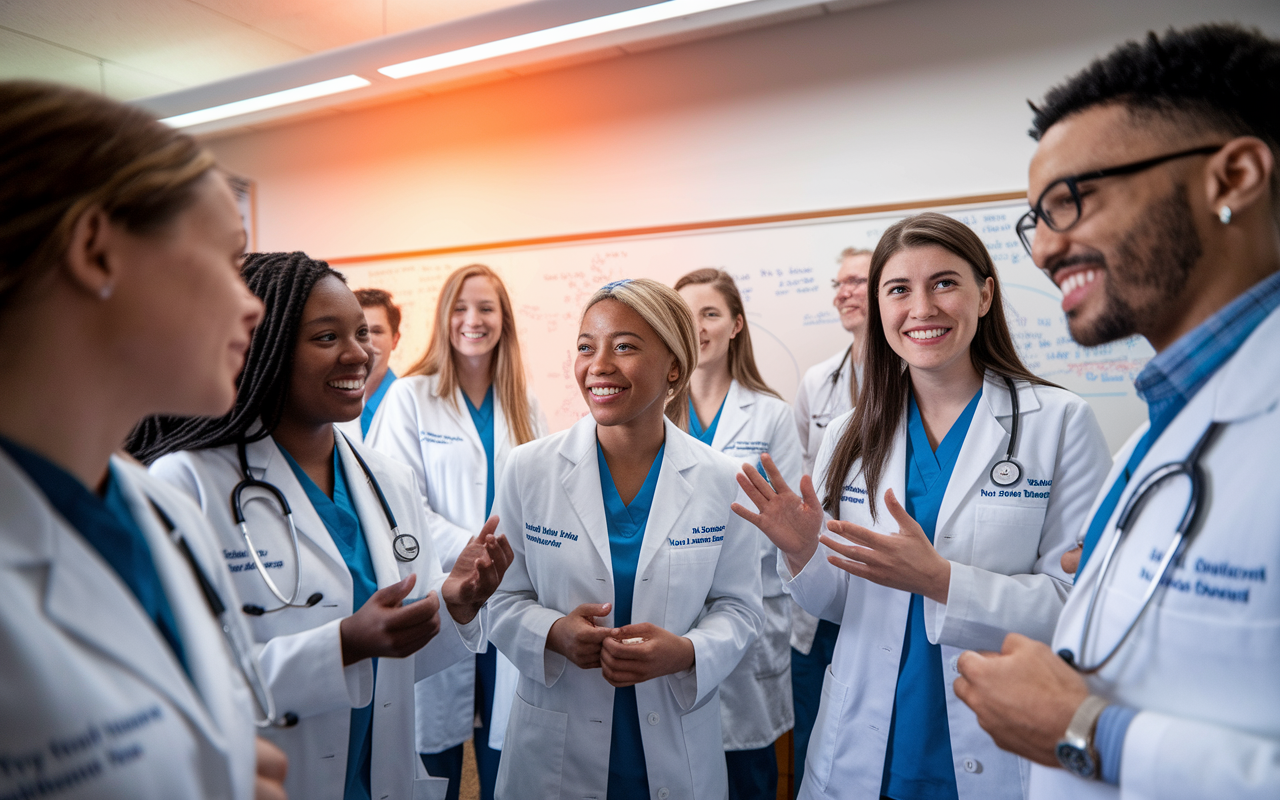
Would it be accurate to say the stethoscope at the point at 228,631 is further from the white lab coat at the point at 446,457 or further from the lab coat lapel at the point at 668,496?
the white lab coat at the point at 446,457

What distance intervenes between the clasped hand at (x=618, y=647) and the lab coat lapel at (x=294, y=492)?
49 centimetres

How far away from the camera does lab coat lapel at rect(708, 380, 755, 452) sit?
9.71 ft

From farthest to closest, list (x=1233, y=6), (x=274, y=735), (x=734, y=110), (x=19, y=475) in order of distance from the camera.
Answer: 1. (x=734, y=110)
2. (x=1233, y=6)
3. (x=274, y=735)
4. (x=19, y=475)

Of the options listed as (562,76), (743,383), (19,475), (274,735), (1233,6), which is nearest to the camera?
(19,475)

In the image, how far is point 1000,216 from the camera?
3402 mm

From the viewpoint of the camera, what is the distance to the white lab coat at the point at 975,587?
1495 mm

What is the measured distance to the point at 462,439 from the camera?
109 inches

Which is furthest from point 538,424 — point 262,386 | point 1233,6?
point 1233,6

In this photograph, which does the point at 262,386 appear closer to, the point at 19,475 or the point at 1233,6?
the point at 19,475

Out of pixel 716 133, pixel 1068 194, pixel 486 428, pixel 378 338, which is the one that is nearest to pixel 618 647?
pixel 1068 194

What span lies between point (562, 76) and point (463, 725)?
369 centimetres

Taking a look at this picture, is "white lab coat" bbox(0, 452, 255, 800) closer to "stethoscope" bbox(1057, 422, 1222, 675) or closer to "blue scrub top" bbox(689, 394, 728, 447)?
"stethoscope" bbox(1057, 422, 1222, 675)

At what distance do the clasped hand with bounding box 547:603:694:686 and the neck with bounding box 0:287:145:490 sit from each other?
97 centimetres

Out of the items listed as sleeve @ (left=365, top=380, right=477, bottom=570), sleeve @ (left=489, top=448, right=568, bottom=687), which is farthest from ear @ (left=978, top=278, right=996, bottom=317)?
sleeve @ (left=365, top=380, right=477, bottom=570)
